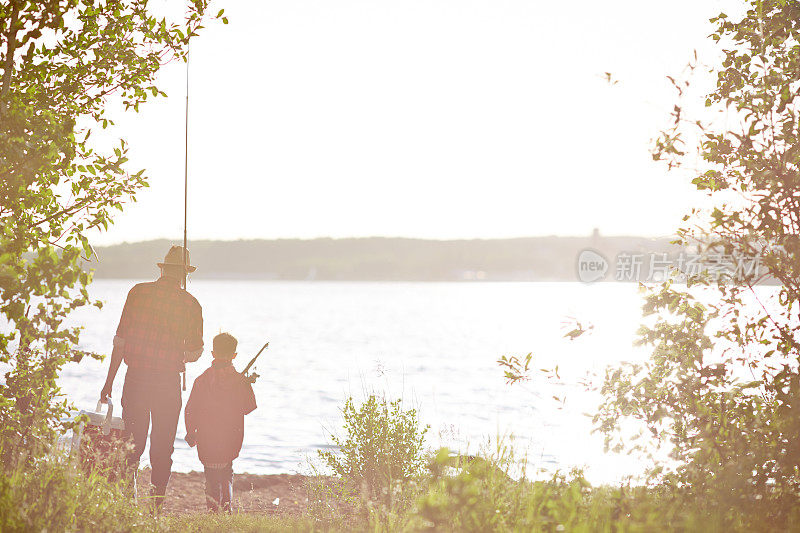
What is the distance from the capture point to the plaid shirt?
6.95 metres

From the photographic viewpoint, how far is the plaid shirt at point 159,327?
22.8 ft

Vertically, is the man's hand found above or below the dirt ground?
above

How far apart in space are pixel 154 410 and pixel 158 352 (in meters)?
0.55

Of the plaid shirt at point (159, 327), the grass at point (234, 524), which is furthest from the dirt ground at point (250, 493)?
the plaid shirt at point (159, 327)

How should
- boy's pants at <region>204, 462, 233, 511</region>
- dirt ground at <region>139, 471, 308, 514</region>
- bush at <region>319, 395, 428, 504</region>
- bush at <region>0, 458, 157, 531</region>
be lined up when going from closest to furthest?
bush at <region>0, 458, 157, 531</region> < boy's pants at <region>204, 462, 233, 511</region> < bush at <region>319, 395, 428, 504</region> < dirt ground at <region>139, 471, 308, 514</region>

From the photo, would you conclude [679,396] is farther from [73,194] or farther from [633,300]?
[73,194]

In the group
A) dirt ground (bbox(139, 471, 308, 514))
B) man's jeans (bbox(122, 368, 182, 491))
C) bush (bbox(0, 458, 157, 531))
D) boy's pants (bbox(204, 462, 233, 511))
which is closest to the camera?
bush (bbox(0, 458, 157, 531))

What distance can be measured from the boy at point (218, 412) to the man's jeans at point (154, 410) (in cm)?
19

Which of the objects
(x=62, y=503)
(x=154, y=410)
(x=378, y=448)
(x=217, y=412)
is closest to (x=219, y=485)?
(x=217, y=412)

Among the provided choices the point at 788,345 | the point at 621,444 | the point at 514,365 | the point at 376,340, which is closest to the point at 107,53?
the point at 514,365

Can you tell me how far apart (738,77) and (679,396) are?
2538mm

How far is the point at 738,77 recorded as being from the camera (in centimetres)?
577

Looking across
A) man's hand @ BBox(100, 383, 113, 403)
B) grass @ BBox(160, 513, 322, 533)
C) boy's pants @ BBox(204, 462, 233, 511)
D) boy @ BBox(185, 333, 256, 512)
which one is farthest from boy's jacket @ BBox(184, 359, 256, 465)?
grass @ BBox(160, 513, 322, 533)

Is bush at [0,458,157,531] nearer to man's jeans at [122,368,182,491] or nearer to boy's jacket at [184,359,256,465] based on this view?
man's jeans at [122,368,182,491]
